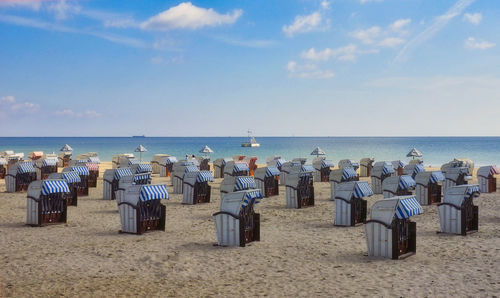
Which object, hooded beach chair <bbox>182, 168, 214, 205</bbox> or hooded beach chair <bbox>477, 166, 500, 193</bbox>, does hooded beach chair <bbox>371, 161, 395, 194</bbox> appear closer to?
hooded beach chair <bbox>477, 166, 500, 193</bbox>

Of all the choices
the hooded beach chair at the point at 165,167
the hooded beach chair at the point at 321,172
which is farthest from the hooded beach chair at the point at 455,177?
the hooded beach chair at the point at 165,167

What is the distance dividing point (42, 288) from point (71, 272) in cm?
117

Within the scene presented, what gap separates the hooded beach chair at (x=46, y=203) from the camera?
16.3 meters

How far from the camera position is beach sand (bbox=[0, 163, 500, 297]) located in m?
9.48

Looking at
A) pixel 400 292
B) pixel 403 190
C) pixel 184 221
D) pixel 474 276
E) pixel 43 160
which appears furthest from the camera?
pixel 43 160

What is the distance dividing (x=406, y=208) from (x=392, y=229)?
0.62 m

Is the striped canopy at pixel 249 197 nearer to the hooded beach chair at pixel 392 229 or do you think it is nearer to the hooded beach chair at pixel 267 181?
the hooded beach chair at pixel 392 229

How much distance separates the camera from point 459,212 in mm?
14578

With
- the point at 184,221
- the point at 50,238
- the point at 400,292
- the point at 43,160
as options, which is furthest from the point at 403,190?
the point at 43,160

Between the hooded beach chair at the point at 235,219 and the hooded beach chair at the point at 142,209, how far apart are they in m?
2.49

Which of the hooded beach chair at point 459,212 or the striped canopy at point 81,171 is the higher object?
the striped canopy at point 81,171

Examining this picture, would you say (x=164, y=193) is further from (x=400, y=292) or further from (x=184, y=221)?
(x=400, y=292)

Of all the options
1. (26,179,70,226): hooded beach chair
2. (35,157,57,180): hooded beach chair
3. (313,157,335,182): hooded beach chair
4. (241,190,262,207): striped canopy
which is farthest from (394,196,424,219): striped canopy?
(35,157,57,180): hooded beach chair

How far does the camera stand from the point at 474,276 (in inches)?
402
